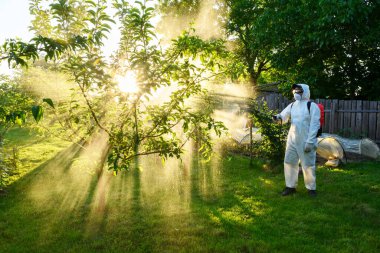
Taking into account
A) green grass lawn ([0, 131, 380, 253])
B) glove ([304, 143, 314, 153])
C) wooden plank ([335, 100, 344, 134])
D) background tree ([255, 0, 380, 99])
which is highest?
background tree ([255, 0, 380, 99])

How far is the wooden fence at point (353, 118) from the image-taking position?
11266 millimetres

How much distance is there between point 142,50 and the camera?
3.62 metres

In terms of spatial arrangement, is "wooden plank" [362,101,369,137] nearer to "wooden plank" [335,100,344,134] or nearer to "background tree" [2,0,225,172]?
→ "wooden plank" [335,100,344,134]

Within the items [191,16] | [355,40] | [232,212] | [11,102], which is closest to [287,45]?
[355,40]

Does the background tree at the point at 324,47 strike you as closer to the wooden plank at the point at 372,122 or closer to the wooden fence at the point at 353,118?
the wooden fence at the point at 353,118

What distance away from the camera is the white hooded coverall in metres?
6.10

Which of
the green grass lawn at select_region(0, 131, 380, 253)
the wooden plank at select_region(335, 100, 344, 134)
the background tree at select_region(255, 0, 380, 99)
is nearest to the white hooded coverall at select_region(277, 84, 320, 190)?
the green grass lawn at select_region(0, 131, 380, 253)

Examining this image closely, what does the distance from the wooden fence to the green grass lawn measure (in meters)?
3.49

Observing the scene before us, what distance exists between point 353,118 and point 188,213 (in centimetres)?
914

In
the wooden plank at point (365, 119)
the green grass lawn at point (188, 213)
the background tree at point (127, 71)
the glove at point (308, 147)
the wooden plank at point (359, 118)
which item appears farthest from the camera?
the wooden plank at point (359, 118)

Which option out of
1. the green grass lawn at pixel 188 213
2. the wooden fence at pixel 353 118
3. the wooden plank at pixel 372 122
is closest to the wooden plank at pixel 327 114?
the wooden fence at pixel 353 118

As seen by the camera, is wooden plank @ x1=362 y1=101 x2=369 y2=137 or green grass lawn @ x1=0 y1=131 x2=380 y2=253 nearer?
green grass lawn @ x1=0 y1=131 x2=380 y2=253

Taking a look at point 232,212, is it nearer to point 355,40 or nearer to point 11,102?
point 11,102

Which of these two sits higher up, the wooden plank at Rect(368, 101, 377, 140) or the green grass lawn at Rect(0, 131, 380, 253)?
the wooden plank at Rect(368, 101, 377, 140)
